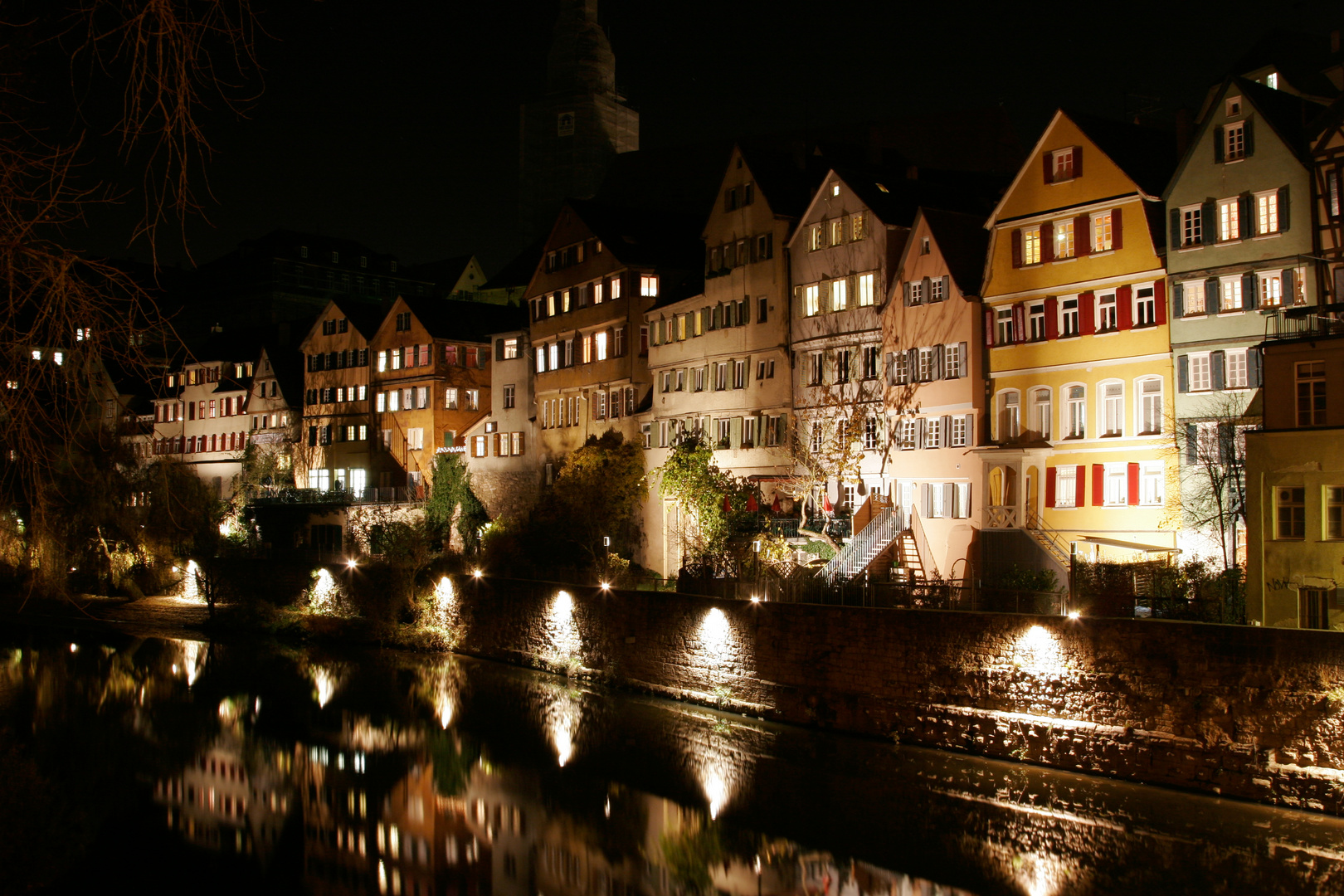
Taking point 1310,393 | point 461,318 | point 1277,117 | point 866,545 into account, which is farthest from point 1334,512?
point 461,318

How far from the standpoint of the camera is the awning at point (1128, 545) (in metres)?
30.4

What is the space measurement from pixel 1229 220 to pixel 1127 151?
15.2ft

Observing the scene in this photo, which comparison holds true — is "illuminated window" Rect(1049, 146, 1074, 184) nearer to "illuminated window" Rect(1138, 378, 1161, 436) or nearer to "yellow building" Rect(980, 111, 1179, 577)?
"yellow building" Rect(980, 111, 1179, 577)

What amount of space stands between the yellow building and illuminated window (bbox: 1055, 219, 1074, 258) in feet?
0.11

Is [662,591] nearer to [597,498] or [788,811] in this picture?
[597,498]

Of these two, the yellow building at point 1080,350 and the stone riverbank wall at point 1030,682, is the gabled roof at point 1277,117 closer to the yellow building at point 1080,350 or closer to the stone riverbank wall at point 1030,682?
the yellow building at point 1080,350

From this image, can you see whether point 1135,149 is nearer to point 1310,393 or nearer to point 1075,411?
point 1075,411

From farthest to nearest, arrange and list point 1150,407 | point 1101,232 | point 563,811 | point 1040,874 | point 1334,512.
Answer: point 1101,232
point 1150,407
point 563,811
point 1334,512
point 1040,874

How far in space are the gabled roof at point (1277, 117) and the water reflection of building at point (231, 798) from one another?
25.8 m

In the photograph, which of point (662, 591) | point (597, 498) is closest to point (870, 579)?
point (662, 591)

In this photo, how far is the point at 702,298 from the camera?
4453 centimetres

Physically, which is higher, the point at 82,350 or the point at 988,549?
the point at 82,350

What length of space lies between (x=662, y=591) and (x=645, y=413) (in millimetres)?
12896

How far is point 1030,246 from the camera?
34188 mm
